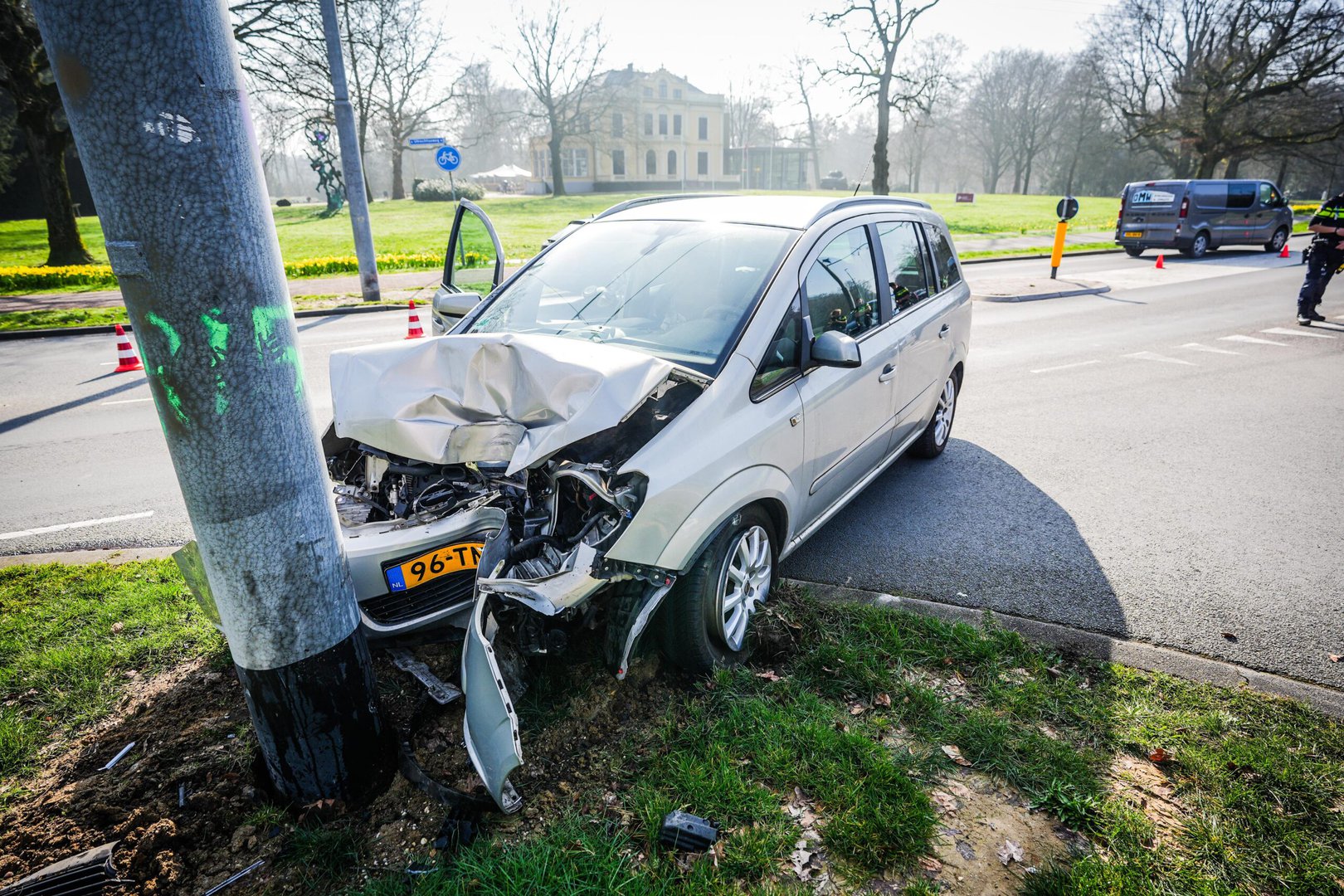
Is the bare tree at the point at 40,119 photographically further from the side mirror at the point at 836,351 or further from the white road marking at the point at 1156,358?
the white road marking at the point at 1156,358

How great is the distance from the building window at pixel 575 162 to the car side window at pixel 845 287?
6938cm

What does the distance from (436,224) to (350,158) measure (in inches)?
848

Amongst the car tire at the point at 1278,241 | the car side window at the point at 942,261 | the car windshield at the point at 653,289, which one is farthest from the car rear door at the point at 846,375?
the car tire at the point at 1278,241

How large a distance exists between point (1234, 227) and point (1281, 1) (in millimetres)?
27074

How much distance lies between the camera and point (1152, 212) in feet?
70.6

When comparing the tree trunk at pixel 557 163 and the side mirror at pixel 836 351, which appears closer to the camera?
the side mirror at pixel 836 351

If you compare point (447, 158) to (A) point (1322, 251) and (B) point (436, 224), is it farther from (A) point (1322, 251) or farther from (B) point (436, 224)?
(B) point (436, 224)

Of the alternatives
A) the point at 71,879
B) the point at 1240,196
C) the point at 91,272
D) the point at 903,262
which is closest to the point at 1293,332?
the point at 903,262

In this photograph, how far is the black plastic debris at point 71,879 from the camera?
209 cm

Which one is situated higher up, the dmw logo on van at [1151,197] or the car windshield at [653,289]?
the dmw logo on van at [1151,197]

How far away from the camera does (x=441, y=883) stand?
219cm

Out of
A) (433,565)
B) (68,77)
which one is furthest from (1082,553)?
(68,77)

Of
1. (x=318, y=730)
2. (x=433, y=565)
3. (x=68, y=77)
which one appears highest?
(x=68, y=77)

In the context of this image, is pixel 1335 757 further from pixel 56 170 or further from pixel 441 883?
pixel 56 170
